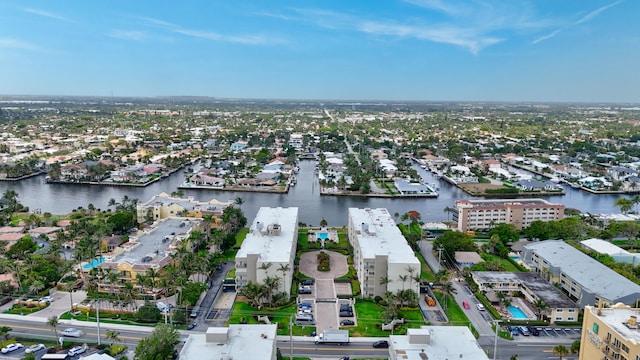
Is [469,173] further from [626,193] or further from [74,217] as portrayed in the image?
[74,217]

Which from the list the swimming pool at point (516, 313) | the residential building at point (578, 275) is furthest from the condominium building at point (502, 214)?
the swimming pool at point (516, 313)

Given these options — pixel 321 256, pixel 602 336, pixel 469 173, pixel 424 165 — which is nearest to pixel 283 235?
pixel 321 256

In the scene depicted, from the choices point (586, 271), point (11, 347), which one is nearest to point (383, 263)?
point (586, 271)

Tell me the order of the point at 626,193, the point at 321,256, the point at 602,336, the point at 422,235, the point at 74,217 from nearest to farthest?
the point at 602,336 → the point at 321,256 → the point at 422,235 → the point at 74,217 → the point at 626,193

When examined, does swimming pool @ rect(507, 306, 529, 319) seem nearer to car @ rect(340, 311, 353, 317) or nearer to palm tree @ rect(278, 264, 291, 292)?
car @ rect(340, 311, 353, 317)

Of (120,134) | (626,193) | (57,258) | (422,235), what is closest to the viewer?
(57,258)

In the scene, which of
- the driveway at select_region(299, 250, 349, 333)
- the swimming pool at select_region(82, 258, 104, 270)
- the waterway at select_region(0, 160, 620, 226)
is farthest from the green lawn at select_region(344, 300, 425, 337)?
the waterway at select_region(0, 160, 620, 226)

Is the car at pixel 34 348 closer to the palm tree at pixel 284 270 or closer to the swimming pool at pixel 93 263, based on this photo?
the swimming pool at pixel 93 263
